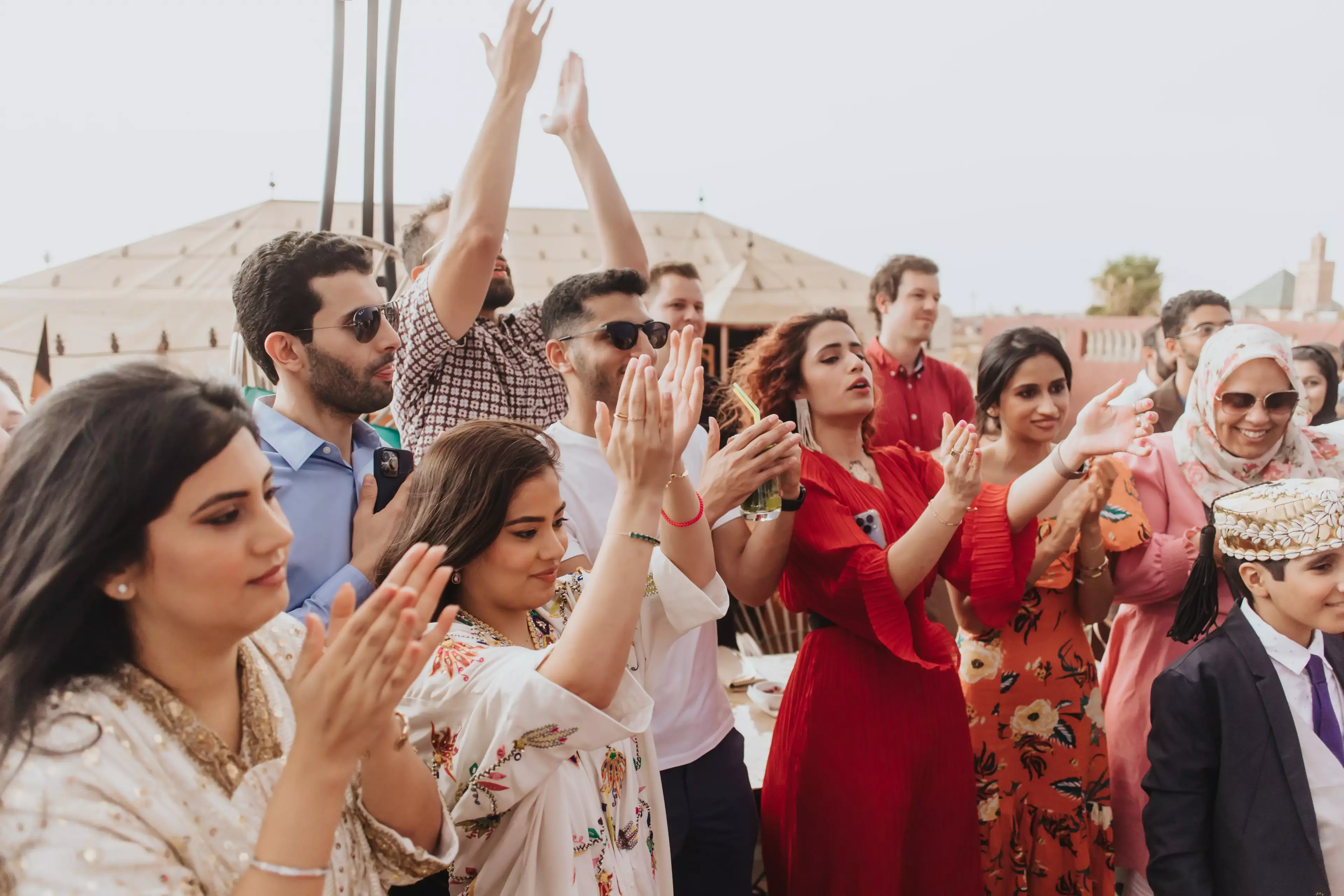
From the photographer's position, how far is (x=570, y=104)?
9.55 feet

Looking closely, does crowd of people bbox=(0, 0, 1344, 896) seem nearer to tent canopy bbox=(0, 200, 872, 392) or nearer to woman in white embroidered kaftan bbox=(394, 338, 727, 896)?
woman in white embroidered kaftan bbox=(394, 338, 727, 896)

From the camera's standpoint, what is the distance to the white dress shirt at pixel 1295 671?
2.15 meters

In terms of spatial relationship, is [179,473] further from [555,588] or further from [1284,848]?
[1284,848]

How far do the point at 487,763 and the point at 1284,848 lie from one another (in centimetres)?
179

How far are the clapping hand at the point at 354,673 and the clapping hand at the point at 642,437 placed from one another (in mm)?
539

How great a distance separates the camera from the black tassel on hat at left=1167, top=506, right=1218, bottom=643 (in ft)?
7.68

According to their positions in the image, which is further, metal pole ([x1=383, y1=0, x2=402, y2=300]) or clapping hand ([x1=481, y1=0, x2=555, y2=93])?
metal pole ([x1=383, y1=0, x2=402, y2=300])

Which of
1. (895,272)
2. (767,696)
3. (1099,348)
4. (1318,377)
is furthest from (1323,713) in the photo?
(1099,348)

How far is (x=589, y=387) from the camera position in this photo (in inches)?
92.1

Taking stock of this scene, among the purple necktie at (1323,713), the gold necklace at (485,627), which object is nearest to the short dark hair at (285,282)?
the gold necklace at (485,627)

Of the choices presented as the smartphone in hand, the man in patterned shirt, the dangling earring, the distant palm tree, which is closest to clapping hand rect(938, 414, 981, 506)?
the dangling earring

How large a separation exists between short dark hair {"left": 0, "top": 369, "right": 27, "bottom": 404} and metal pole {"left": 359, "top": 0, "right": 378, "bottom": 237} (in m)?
1.16

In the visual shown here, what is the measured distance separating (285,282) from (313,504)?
46cm

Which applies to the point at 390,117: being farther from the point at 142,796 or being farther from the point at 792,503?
the point at 142,796
